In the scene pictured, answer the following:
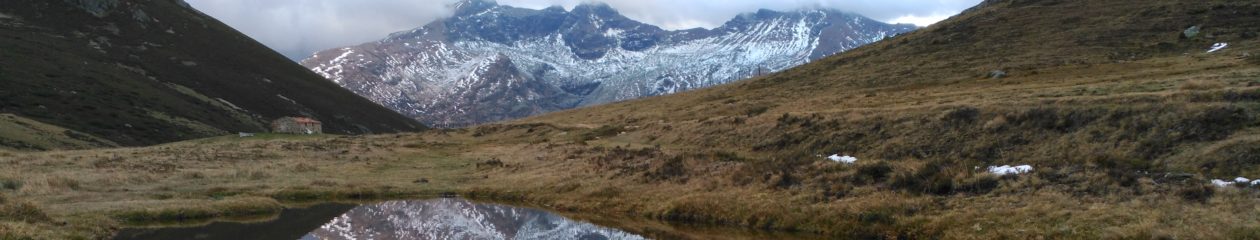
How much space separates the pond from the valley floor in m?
2.00

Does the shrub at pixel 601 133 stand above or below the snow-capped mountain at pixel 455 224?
above

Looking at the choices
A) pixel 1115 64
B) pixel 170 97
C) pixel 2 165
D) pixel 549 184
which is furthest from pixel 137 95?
pixel 1115 64

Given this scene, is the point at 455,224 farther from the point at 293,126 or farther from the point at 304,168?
the point at 293,126

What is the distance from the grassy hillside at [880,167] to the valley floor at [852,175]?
11 cm

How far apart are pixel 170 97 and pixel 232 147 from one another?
105 m

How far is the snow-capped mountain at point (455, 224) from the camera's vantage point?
30500 mm

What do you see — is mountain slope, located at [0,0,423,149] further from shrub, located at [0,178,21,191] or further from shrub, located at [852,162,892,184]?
shrub, located at [852,162,892,184]

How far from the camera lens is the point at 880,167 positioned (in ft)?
108

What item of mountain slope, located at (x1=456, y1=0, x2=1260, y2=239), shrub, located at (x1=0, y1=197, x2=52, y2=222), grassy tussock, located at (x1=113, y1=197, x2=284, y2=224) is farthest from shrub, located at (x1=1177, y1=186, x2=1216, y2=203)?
grassy tussock, located at (x1=113, y1=197, x2=284, y2=224)

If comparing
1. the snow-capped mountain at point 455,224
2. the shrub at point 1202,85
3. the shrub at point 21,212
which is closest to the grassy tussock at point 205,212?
the snow-capped mountain at point 455,224

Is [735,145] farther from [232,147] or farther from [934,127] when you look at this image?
[232,147]

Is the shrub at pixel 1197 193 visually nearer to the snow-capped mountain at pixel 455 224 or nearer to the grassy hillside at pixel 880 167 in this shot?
the grassy hillside at pixel 880 167

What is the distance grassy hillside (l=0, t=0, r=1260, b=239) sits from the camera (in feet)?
83.1

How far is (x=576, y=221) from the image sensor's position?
34.2m
